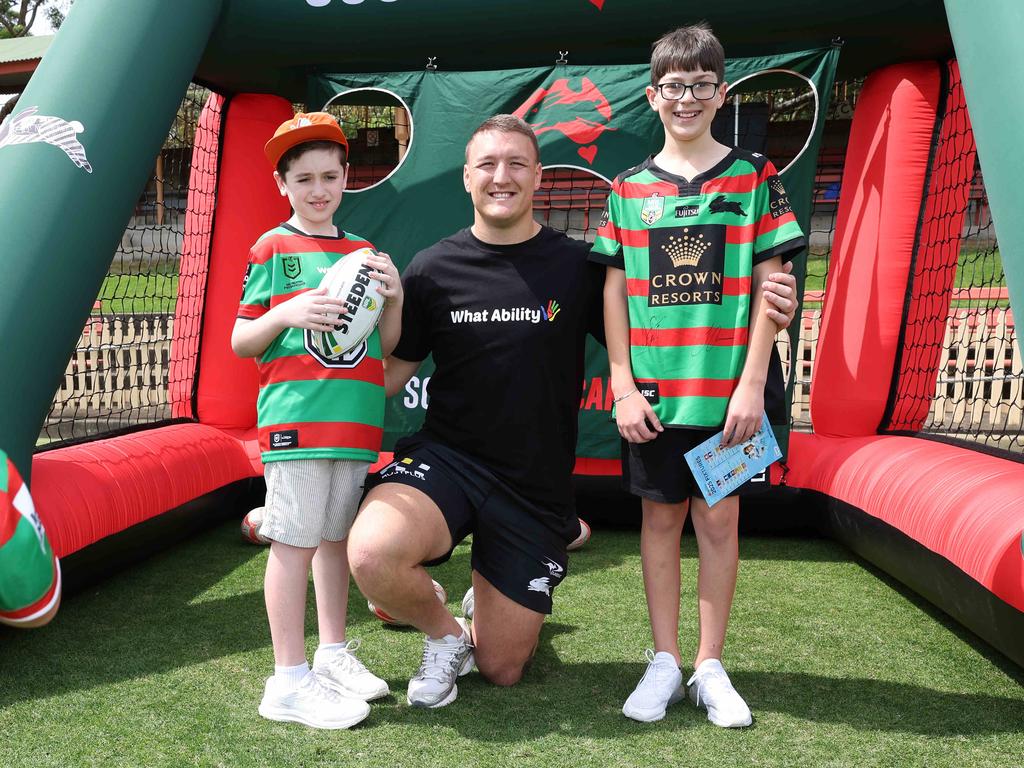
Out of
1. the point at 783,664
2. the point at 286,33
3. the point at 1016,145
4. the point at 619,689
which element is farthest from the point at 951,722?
the point at 286,33

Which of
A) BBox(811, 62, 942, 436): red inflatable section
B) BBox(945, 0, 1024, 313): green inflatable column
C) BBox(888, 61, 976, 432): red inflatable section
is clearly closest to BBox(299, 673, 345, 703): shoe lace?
BBox(945, 0, 1024, 313): green inflatable column

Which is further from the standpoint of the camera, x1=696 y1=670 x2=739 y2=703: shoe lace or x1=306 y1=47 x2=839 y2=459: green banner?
x1=306 y1=47 x2=839 y2=459: green banner

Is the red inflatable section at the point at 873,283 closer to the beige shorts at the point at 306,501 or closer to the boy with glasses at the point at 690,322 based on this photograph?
the boy with glasses at the point at 690,322

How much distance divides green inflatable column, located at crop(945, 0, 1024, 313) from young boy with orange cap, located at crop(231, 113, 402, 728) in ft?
4.68

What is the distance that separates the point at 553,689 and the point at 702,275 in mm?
1019

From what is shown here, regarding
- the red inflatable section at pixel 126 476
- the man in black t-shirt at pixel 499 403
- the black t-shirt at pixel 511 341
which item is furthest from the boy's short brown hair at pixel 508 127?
the red inflatable section at pixel 126 476

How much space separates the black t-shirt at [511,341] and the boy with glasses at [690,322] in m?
0.14

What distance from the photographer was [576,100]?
3.62 meters

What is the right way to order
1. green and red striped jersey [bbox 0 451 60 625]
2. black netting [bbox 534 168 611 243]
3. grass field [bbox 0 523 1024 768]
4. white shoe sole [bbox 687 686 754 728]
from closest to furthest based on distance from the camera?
green and red striped jersey [bbox 0 451 60 625]
grass field [bbox 0 523 1024 768]
white shoe sole [bbox 687 686 754 728]
black netting [bbox 534 168 611 243]

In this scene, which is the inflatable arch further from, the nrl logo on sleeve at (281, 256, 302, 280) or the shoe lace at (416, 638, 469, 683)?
the shoe lace at (416, 638, 469, 683)

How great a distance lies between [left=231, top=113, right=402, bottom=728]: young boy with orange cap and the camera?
1951 mm

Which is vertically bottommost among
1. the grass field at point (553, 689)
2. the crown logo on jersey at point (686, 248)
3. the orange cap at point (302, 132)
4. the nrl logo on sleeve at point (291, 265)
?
the grass field at point (553, 689)

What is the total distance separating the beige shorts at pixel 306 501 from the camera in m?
1.97

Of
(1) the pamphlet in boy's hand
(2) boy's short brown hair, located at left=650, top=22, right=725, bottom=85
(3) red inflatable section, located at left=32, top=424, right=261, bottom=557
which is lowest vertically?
(3) red inflatable section, located at left=32, top=424, right=261, bottom=557
